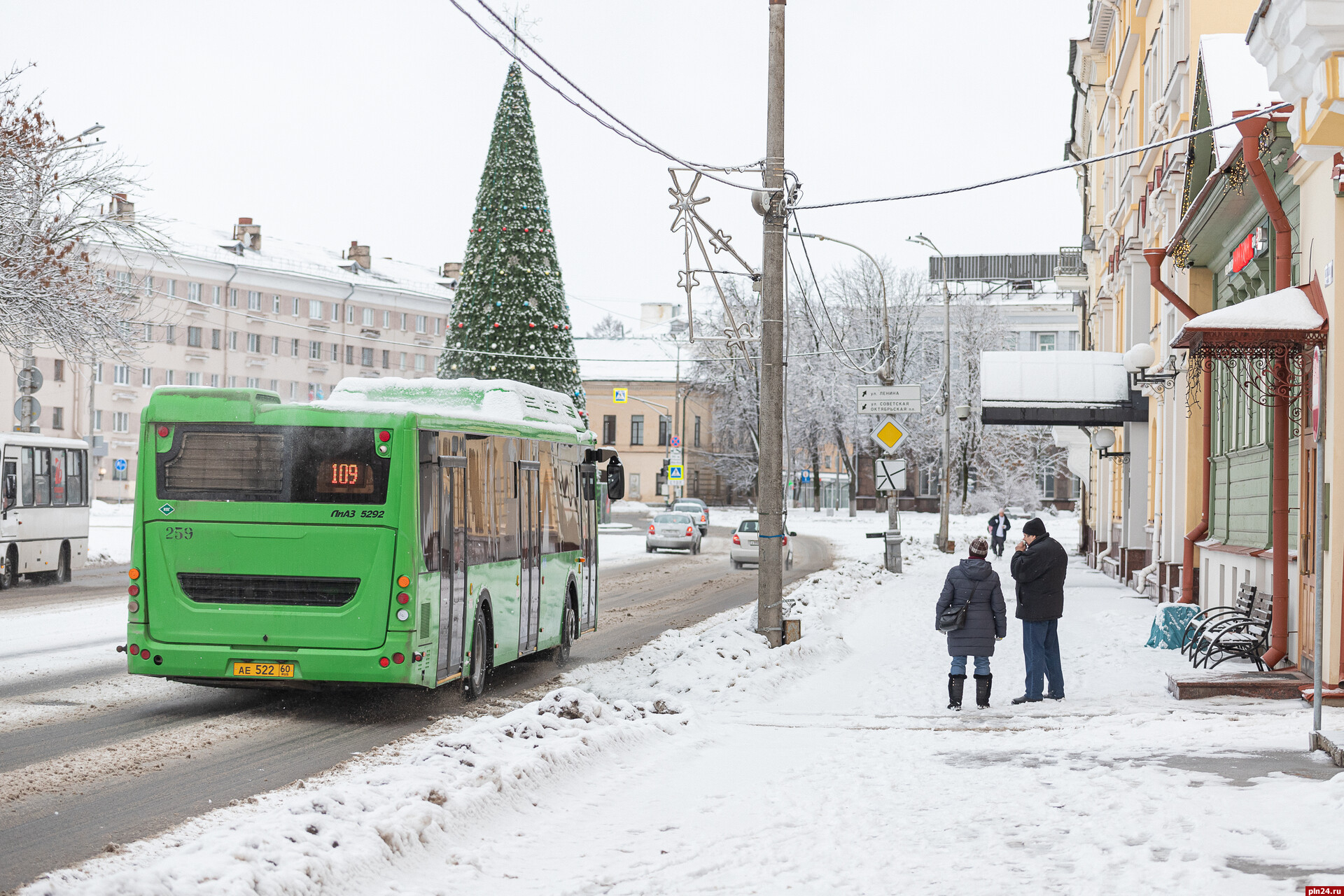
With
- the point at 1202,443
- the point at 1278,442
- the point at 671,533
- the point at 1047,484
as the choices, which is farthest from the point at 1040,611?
the point at 1047,484

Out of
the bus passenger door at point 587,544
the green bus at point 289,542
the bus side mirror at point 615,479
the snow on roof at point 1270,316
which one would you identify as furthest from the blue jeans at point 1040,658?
the bus passenger door at point 587,544

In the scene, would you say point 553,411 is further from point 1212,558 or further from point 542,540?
point 1212,558

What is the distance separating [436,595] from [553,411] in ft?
15.1

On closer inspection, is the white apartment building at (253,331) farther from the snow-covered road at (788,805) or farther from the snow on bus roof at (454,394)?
the snow-covered road at (788,805)

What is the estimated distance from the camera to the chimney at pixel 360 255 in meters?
100

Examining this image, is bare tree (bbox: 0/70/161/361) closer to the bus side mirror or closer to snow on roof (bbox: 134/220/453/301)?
the bus side mirror

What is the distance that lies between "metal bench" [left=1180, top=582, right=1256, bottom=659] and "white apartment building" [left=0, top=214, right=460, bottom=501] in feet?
211

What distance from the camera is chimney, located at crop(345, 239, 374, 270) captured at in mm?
100000

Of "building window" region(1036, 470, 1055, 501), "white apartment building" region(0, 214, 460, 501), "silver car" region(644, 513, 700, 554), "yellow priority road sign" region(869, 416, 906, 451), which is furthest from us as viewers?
"building window" region(1036, 470, 1055, 501)

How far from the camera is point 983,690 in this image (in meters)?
12.9

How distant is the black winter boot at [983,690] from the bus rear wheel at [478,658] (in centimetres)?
441

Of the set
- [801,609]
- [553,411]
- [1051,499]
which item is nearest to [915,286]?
[1051,499]

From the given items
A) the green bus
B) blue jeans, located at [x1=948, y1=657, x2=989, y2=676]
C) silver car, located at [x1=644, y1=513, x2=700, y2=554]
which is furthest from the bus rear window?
silver car, located at [x1=644, y1=513, x2=700, y2=554]

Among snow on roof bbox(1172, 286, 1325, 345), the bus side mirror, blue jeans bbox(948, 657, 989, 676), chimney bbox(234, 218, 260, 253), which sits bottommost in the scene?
blue jeans bbox(948, 657, 989, 676)
